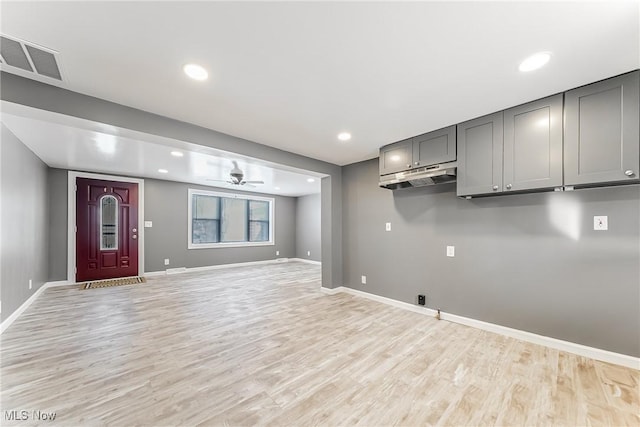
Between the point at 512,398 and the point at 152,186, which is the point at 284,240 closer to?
the point at 152,186

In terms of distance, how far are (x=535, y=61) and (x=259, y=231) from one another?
796 centimetres

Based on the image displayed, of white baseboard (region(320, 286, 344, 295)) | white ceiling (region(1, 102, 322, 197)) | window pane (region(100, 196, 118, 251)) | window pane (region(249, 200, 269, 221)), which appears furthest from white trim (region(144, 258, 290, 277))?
white baseboard (region(320, 286, 344, 295))

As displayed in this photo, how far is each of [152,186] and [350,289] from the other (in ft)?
18.2

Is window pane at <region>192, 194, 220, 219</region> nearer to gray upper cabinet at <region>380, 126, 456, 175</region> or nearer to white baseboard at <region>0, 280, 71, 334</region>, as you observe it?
white baseboard at <region>0, 280, 71, 334</region>

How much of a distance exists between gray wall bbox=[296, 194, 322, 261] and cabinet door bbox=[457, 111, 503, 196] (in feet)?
19.1

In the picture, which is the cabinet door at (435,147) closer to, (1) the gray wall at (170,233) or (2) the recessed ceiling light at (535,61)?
(2) the recessed ceiling light at (535,61)

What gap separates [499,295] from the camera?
9.73 feet

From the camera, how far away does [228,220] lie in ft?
26.3

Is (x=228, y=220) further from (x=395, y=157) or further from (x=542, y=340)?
(x=542, y=340)

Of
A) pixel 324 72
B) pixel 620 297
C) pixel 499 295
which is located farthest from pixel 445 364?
pixel 324 72

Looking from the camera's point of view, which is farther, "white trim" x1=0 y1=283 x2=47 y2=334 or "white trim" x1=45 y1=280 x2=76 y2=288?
"white trim" x1=45 y1=280 x2=76 y2=288

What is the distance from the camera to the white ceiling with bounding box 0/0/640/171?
1445mm

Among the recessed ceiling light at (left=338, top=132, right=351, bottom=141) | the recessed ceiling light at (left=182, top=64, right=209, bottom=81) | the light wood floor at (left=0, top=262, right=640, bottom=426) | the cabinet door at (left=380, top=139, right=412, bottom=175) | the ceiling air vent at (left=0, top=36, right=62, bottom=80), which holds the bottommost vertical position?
the light wood floor at (left=0, top=262, right=640, bottom=426)

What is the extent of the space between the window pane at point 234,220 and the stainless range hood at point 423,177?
5682mm
